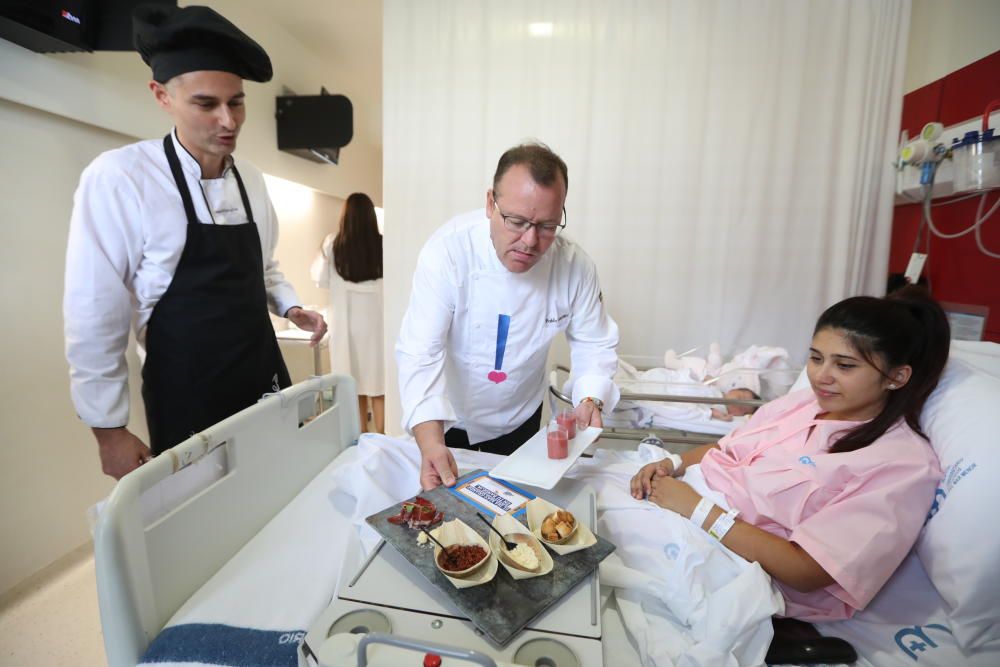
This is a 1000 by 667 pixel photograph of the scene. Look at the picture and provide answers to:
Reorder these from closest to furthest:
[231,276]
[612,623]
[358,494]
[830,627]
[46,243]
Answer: [612,623] → [830,627] → [358,494] → [231,276] → [46,243]

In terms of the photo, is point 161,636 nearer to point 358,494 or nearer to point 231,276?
point 358,494

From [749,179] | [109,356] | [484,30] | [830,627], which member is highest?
[484,30]

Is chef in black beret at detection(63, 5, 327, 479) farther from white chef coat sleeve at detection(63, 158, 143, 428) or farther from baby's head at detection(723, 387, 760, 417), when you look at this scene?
baby's head at detection(723, 387, 760, 417)

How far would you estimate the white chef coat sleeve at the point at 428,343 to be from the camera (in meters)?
1.49

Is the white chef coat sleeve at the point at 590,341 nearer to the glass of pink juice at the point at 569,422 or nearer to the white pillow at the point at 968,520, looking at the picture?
the glass of pink juice at the point at 569,422

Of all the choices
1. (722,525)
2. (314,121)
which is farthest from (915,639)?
(314,121)

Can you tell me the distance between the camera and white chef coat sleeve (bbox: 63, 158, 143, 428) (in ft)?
4.41

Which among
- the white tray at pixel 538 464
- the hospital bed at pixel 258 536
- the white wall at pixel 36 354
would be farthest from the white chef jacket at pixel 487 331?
the white wall at pixel 36 354

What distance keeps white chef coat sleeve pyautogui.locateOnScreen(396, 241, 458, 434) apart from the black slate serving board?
448 mm

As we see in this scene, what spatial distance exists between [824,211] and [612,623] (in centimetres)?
291

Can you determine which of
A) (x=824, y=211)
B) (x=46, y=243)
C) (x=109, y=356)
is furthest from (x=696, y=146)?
(x=46, y=243)

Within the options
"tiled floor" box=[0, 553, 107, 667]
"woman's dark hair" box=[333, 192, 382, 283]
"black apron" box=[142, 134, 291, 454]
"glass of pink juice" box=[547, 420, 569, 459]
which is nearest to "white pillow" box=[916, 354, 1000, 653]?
"glass of pink juice" box=[547, 420, 569, 459]

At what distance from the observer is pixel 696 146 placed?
2.95 meters

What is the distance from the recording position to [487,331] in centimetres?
172
